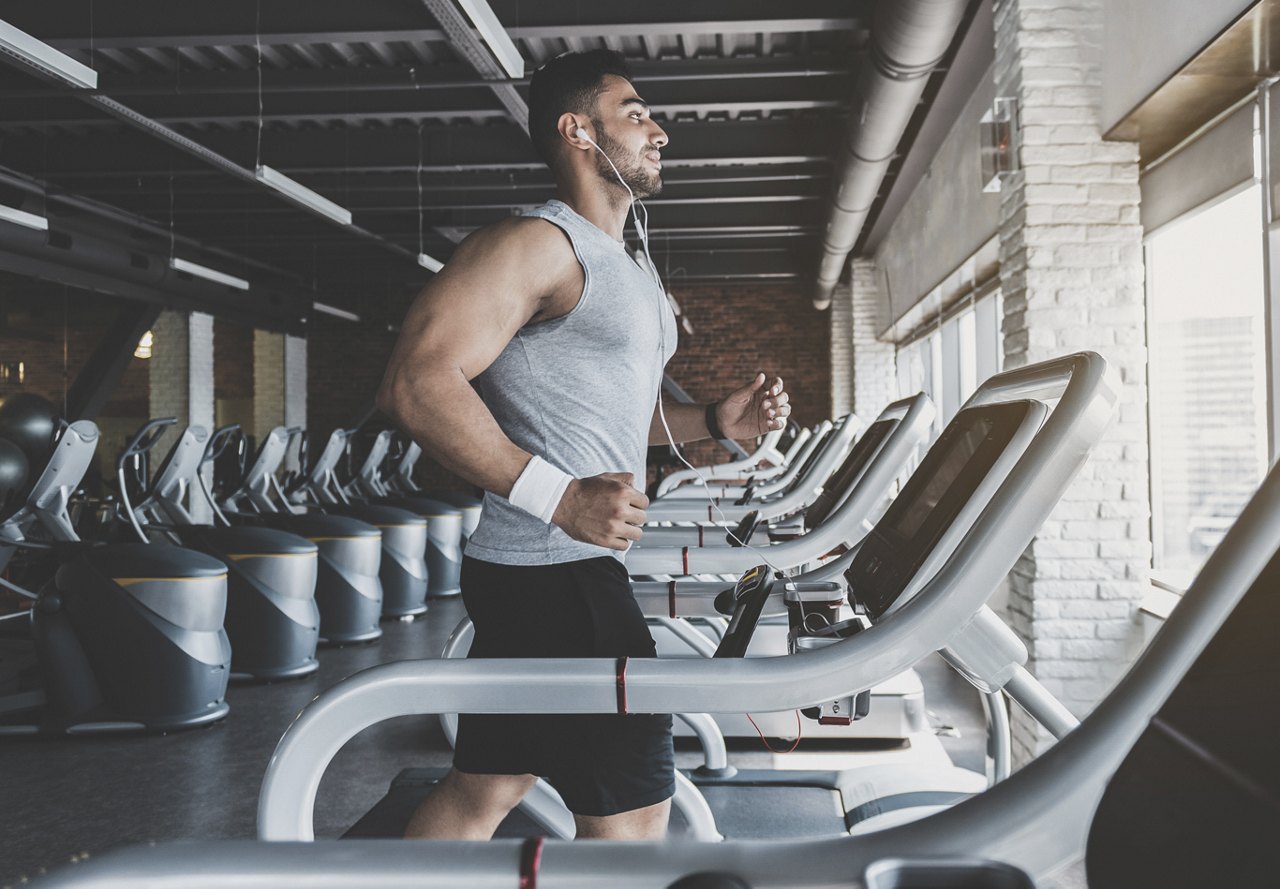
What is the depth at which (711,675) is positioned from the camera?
45.4 inches

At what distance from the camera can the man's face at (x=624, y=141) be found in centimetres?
172

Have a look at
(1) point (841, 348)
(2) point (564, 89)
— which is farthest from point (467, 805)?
(1) point (841, 348)

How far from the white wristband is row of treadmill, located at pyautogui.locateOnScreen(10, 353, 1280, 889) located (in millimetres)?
221

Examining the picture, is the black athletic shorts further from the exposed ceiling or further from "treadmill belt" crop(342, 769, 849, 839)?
the exposed ceiling

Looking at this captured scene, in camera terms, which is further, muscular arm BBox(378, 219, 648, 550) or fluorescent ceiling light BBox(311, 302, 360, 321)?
fluorescent ceiling light BBox(311, 302, 360, 321)

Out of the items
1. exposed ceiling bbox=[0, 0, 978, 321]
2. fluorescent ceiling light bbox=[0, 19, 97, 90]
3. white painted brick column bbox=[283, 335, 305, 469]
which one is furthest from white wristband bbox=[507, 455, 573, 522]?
white painted brick column bbox=[283, 335, 305, 469]

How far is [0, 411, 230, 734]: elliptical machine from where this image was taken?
157 inches

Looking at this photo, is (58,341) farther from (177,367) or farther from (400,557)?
(400,557)

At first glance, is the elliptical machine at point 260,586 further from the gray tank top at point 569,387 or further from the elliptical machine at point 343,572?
the gray tank top at point 569,387

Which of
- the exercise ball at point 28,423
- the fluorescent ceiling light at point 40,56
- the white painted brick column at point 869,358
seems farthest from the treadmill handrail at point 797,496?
the white painted brick column at point 869,358

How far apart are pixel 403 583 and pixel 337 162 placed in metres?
3.26

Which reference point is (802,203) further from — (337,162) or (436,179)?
(337,162)

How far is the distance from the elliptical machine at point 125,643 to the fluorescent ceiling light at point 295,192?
2.40 metres

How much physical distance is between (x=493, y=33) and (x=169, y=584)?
259 cm
